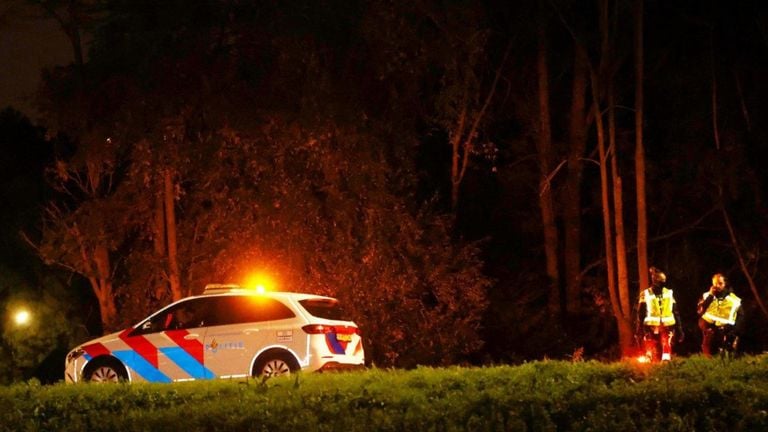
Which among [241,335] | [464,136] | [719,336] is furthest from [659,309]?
[464,136]

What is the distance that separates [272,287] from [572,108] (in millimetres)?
10069

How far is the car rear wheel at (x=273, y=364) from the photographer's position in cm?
1489

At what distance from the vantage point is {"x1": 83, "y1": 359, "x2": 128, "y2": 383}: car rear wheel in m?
15.7

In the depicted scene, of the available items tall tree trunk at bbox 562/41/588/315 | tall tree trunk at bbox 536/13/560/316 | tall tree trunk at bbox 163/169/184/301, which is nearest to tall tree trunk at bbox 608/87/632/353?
tall tree trunk at bbox 536/13/560/316

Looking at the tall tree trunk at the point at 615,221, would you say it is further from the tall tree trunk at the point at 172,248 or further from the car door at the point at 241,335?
the car door at the point at 241,335

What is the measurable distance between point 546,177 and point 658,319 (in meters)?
10.2

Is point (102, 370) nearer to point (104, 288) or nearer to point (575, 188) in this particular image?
point (104, 288)

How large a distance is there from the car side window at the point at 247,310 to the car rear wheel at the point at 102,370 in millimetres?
1525

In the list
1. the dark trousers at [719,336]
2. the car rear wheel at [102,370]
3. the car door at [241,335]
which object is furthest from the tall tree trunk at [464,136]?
the car rear wheel at [102,370]

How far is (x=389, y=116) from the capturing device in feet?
74.7

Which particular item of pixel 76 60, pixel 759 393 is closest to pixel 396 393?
pixel 759 393

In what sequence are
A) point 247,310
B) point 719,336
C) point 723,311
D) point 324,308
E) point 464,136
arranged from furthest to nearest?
point 464,136, point 719,336, point 723,311, point 324,308, point 247,310

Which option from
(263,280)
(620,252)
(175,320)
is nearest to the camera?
(175,320)

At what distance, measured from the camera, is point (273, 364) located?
15.0m
